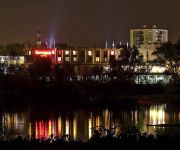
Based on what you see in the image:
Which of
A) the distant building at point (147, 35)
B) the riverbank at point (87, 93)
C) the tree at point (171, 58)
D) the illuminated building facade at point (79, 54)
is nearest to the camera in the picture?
the riverbank at point (87, 93)

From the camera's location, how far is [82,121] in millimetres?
29359

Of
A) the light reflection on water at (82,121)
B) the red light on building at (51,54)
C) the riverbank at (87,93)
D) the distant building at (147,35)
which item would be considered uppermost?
the distant building at (147,35)

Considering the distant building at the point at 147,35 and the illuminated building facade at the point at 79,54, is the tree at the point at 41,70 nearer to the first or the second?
the illuminated building facade at the point at 79,54

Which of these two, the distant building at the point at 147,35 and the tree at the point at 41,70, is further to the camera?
the distant building at the point at 147,35

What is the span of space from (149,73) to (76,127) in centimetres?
3723

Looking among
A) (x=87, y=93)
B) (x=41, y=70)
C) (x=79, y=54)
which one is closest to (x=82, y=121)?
(x=87, y=93)

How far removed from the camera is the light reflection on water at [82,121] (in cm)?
2381

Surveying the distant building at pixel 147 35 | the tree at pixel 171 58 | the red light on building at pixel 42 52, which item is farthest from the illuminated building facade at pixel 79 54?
the distant building at pixel 147 35

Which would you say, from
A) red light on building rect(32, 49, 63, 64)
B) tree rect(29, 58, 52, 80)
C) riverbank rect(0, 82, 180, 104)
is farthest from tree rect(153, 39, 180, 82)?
red light on building rect(32, 49, 63, 64)

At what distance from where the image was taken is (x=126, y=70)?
59969mm

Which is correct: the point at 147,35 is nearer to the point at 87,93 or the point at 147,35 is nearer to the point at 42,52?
the point at 42,52

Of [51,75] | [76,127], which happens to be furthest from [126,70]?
[76,127]

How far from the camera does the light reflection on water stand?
23.8 m

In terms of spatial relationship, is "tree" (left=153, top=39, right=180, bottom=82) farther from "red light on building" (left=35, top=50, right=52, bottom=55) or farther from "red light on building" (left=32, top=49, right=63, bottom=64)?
"red light on building" (left=35, top=50, right=52, bottom=55)
